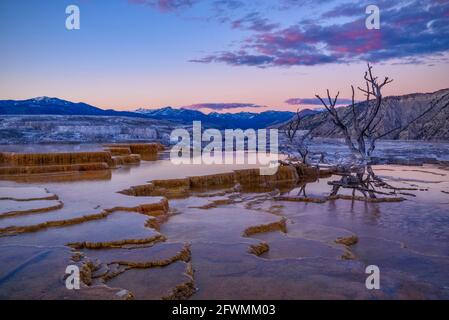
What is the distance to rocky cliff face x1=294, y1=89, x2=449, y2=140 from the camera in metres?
53.9

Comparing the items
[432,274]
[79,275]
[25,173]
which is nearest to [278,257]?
[432,274]

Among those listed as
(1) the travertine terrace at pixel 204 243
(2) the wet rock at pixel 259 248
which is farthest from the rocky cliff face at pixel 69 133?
(2) the wet rock at pixel 259 248

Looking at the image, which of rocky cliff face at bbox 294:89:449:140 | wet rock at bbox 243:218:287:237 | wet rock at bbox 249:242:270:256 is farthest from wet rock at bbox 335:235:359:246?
rocky cliff face at bbox 294:89:449:140

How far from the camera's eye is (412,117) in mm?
71812

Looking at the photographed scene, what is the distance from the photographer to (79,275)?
4332mm

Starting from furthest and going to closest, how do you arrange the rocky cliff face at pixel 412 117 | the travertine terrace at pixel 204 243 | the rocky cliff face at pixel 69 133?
1. the rocky cliff face at pixel 412 117
2. the rocky cliff face at pixel 69 133
3. the travertine terrace at pixel 204 243

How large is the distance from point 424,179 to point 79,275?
44.4 feet

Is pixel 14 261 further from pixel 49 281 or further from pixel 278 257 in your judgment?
pixel 278 257

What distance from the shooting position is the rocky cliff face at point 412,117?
177 ft

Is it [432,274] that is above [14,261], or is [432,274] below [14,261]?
below

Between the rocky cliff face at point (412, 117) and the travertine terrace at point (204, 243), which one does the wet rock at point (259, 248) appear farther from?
the rocky cliff face at point (412, 117)

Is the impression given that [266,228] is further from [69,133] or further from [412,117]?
[412,117]

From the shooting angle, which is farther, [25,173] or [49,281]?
[25,173]

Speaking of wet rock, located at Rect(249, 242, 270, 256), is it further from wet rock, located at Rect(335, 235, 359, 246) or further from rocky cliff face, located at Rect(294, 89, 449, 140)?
rocky cliff face, located at Rect(294, 89, 449, 140)
